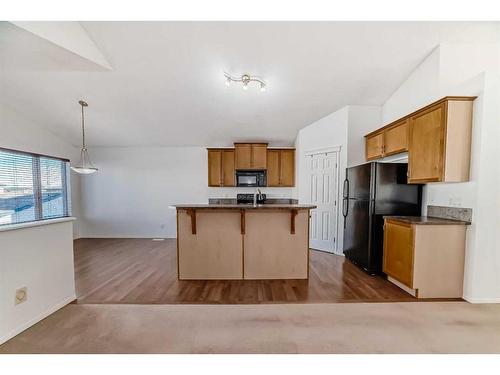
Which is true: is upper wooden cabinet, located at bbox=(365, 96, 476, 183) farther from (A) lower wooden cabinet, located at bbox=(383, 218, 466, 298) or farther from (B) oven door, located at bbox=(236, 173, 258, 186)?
(B) oven door, located at bbox=(236, 173, 258, 186)

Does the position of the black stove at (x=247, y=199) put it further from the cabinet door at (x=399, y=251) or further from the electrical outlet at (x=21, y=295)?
the electrical outlet at (x=21, y=295)

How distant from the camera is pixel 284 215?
9.32 feet

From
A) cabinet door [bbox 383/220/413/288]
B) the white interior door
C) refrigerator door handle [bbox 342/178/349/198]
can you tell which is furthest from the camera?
the white interior door

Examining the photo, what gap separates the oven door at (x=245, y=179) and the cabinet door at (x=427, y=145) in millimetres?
3052

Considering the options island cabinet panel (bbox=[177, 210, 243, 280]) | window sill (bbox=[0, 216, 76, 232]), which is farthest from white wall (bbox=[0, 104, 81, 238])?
island cabinet panel (bbox=[177, 210, 243, 280])

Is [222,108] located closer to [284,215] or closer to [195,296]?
[284,215]

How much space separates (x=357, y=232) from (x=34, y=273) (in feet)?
12.4

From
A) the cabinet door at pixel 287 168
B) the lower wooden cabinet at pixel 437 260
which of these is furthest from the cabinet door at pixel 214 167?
the lower wooden cabinet at pixel 437 260

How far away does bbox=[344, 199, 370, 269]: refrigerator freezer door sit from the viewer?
2979 mm

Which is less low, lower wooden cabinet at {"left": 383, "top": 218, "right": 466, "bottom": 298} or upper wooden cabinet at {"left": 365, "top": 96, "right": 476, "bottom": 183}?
upper wooden cabinet at {"left": 365, "top": 96, "right": 476, "bottom": 183}

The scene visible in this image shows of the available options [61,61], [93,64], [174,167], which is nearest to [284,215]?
[93,64]

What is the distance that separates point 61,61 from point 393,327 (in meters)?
4.24

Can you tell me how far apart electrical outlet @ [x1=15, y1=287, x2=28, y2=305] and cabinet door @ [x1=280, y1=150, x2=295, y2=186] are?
4337 millimetres

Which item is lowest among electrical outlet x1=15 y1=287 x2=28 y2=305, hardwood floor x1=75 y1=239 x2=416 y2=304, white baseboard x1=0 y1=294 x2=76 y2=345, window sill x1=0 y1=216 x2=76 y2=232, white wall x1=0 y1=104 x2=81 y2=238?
hardwood floor x1=75 y1=239 x2=416 y2=304
